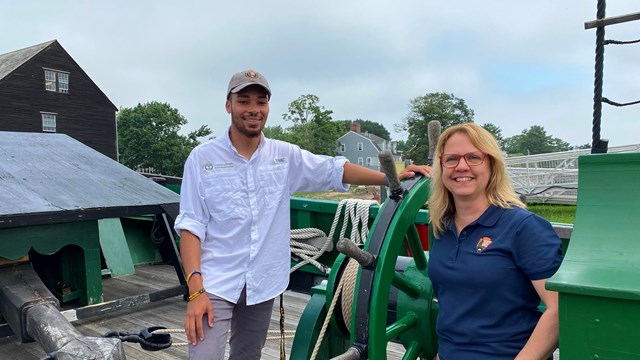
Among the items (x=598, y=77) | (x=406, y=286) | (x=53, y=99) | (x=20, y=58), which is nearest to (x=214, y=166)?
(x=406, y=286)

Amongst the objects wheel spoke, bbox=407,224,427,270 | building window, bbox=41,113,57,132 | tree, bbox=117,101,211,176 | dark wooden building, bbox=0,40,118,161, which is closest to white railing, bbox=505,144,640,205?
wheel spoke, bbox=407,224,427,270

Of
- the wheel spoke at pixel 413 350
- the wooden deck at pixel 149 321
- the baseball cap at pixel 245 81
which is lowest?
the wooden deck at pixel 149 321

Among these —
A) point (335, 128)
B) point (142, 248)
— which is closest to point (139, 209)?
point (142, 248)

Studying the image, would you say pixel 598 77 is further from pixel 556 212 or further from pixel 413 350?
pixel 556 212

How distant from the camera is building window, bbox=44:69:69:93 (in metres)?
29.2

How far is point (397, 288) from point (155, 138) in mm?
46238

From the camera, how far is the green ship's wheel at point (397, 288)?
1757 millimetres

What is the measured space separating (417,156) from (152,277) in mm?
30824

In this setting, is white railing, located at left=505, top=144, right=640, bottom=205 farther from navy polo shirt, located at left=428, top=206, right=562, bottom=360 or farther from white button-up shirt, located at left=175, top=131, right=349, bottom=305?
navy polo shirt, located at left=428, top=206, right=562, bottom=360

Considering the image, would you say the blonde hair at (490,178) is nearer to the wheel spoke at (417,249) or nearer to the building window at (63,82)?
the wheel spoke at (417,249)

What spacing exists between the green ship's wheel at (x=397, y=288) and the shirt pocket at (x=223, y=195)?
0.52 m

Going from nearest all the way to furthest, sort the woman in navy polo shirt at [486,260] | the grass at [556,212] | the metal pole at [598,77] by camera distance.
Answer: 1. the woman in navy polo shirt at [486,260]
2. the metal pole at [598,77]
3. the grass at [556,212]

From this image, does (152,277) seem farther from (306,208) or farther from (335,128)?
(335,128)

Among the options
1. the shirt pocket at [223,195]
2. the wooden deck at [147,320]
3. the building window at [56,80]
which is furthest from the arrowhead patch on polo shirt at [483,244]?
the building window at [56,80]
